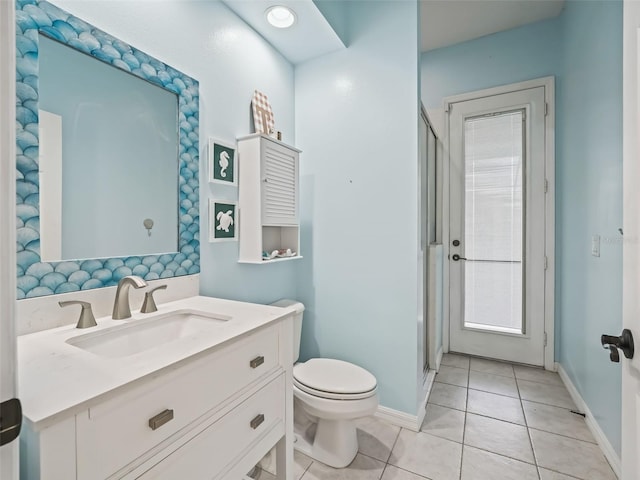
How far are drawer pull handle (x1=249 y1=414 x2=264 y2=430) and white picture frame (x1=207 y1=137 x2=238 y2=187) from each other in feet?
3.55

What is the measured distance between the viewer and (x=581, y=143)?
2.07m

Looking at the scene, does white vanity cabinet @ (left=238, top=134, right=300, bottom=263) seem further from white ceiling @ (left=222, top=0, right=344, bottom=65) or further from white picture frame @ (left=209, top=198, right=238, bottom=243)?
white ceiling @ (left=222, top=0, right=344, bottom=65)

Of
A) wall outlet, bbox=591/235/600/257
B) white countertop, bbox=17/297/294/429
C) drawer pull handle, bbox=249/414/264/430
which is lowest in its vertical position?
drawer pull handle, bbox=249/414/264/430

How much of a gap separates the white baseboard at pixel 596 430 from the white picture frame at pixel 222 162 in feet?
7.70

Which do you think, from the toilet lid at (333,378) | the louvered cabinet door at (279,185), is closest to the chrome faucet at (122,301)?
the louvered cabinet door at (279,185)

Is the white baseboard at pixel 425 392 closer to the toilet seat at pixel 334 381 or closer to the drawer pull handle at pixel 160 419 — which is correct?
the toilet seat at pixel 334 381

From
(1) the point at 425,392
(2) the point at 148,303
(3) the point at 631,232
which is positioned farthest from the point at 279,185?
(1) the point at 425,392

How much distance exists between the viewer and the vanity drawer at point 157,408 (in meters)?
0.63

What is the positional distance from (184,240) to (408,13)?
5.95 feet

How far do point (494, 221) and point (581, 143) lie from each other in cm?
91

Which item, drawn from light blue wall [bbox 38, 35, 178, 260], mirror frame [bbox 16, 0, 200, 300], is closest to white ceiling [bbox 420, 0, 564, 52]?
mirror frame [bbox 16, 0, 200, 300]

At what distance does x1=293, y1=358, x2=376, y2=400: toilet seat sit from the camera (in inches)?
59.4

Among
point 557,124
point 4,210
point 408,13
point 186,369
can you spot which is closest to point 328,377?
point 186,369

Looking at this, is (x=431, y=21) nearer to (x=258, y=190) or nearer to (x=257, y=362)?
(x=258, y=190)
